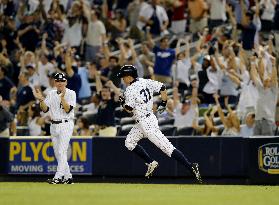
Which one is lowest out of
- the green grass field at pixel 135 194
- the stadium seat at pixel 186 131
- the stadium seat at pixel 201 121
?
the green grass field at pixel 135 194

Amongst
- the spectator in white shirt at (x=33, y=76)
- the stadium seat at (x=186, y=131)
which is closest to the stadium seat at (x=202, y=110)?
the stadium seat at (x=186, y=131)

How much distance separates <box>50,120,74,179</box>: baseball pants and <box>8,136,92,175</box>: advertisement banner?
1652 mm

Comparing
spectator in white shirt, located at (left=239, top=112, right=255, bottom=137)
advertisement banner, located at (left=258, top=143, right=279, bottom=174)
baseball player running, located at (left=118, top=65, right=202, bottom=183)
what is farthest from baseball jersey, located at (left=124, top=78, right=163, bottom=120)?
spectator in white shirt, located at (left=239, top=112, right=255, bottom=137)

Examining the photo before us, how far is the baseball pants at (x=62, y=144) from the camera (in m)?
16.9

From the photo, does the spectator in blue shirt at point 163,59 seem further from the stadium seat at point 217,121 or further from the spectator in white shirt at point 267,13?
the spectator in white shirt at point 267,13

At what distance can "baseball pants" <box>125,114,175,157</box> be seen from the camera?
53.5ft

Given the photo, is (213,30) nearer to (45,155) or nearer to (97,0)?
→ (97,0)

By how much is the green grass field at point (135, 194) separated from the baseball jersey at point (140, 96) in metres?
1.39

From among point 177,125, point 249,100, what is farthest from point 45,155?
point 249,100

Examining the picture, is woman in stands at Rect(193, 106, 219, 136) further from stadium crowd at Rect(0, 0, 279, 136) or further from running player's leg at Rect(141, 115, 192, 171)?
running player's leg at Rect(141, 115, 192, 171)

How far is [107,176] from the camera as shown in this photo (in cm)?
1869

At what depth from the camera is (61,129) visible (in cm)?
1700

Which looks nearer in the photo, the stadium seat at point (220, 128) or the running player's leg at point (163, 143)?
the running player's leg at point (163, 143)

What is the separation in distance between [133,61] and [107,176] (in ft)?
15.6
